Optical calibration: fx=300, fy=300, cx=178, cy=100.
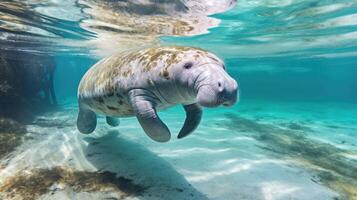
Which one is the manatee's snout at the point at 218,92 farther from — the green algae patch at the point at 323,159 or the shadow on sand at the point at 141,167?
the green algae patch at the point at 323,159

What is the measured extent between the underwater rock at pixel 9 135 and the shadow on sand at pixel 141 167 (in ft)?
5.14

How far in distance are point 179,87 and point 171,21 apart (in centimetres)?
794

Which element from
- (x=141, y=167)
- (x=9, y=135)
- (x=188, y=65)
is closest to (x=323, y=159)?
(x=141, y=167)

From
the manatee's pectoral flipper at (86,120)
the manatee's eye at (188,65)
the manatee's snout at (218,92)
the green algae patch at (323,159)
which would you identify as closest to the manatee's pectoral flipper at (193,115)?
the manatee's eye at (188,65)

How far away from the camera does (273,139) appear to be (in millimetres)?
8641

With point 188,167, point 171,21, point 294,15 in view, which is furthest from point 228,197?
point 294,15

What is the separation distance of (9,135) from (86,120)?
1931 millimetres

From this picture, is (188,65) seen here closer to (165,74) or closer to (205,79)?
(165,74)

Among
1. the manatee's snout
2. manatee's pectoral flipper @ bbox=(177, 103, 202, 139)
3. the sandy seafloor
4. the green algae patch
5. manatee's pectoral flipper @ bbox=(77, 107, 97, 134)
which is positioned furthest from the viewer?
manatee's pectoral flipper @ bbox=(77, 107, 97, 134)

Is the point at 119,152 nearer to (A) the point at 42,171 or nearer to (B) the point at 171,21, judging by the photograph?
(A) the point at 42,171

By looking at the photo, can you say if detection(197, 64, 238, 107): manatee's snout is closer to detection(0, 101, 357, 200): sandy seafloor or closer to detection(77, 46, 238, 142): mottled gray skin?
detection(77, 46, 238, 142): mottled gray skin

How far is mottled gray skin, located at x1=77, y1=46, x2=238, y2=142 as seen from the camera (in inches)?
139

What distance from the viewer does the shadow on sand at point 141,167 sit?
420 centimetres

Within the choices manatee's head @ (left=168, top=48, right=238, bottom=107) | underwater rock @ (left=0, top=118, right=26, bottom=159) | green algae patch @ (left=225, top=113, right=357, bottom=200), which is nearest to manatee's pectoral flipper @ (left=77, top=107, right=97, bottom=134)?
underwater rock @ (left=0, top=118, right=26, bottom=159)
